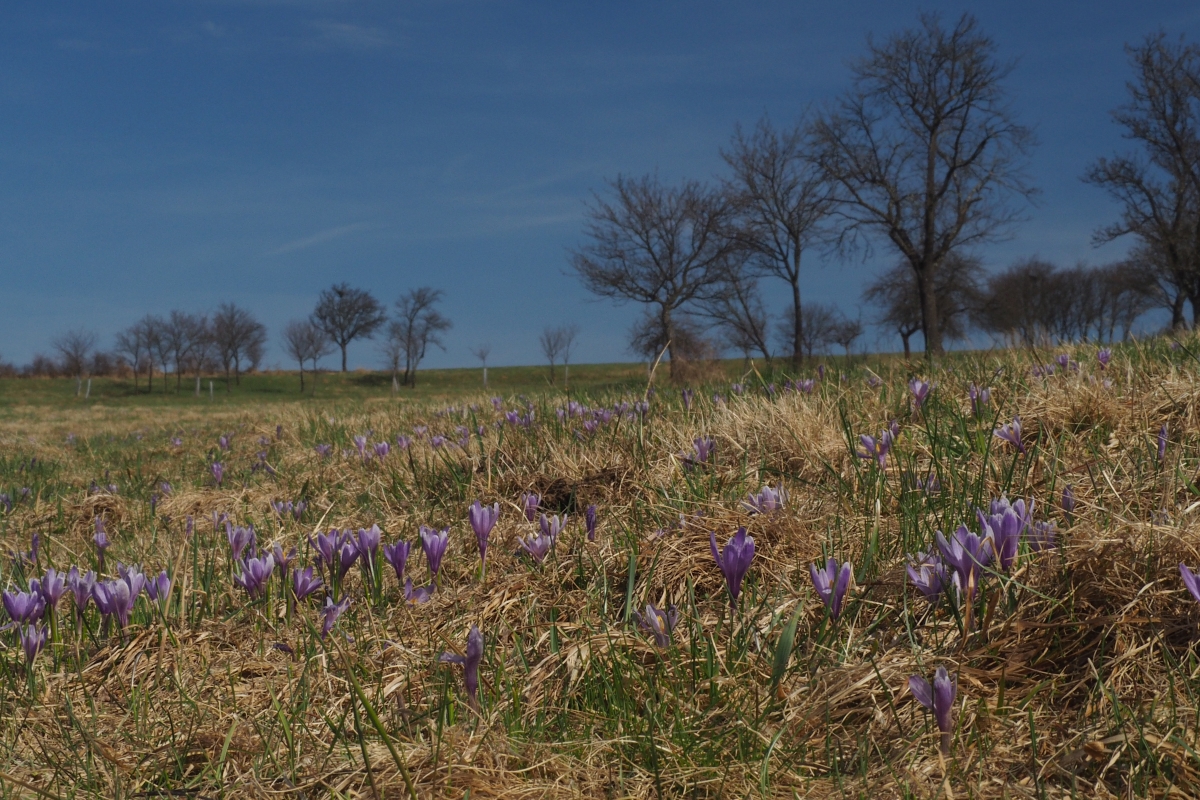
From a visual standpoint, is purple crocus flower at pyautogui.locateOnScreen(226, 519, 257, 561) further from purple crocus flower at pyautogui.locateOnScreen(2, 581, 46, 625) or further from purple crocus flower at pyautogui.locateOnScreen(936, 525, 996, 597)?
purple crocus flower at pyautogui.locateOnScreen(936, 525, 996, 597)

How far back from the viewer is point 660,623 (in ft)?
6.13

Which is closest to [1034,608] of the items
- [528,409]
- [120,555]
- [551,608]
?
[551,608]

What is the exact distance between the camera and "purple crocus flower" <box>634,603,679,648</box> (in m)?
1.82

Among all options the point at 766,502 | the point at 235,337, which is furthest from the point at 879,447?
the point at 235,337

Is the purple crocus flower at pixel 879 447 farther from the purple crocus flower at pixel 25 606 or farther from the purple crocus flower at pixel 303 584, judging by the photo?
the purple crocus flower at pixel 25 606

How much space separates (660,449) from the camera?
3.80m

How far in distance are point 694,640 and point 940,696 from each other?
58cm

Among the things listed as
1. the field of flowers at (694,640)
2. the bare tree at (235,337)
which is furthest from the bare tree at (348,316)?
the field of flowers at (694,640)

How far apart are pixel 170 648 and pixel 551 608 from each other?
1121 mm

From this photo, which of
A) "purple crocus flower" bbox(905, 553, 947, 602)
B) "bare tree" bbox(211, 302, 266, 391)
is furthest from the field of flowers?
"bare tree" bbox(211, 302, 266, 391)

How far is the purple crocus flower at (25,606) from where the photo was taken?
213 centimetres

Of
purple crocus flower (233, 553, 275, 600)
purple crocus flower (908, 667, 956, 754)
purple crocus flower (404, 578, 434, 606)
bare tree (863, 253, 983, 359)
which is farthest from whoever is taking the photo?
bare tree (863, 253, 983, 359)

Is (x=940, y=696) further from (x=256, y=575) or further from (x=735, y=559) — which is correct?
(x=256, y=575)

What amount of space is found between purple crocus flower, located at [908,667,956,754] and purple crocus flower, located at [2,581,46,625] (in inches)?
89.8
